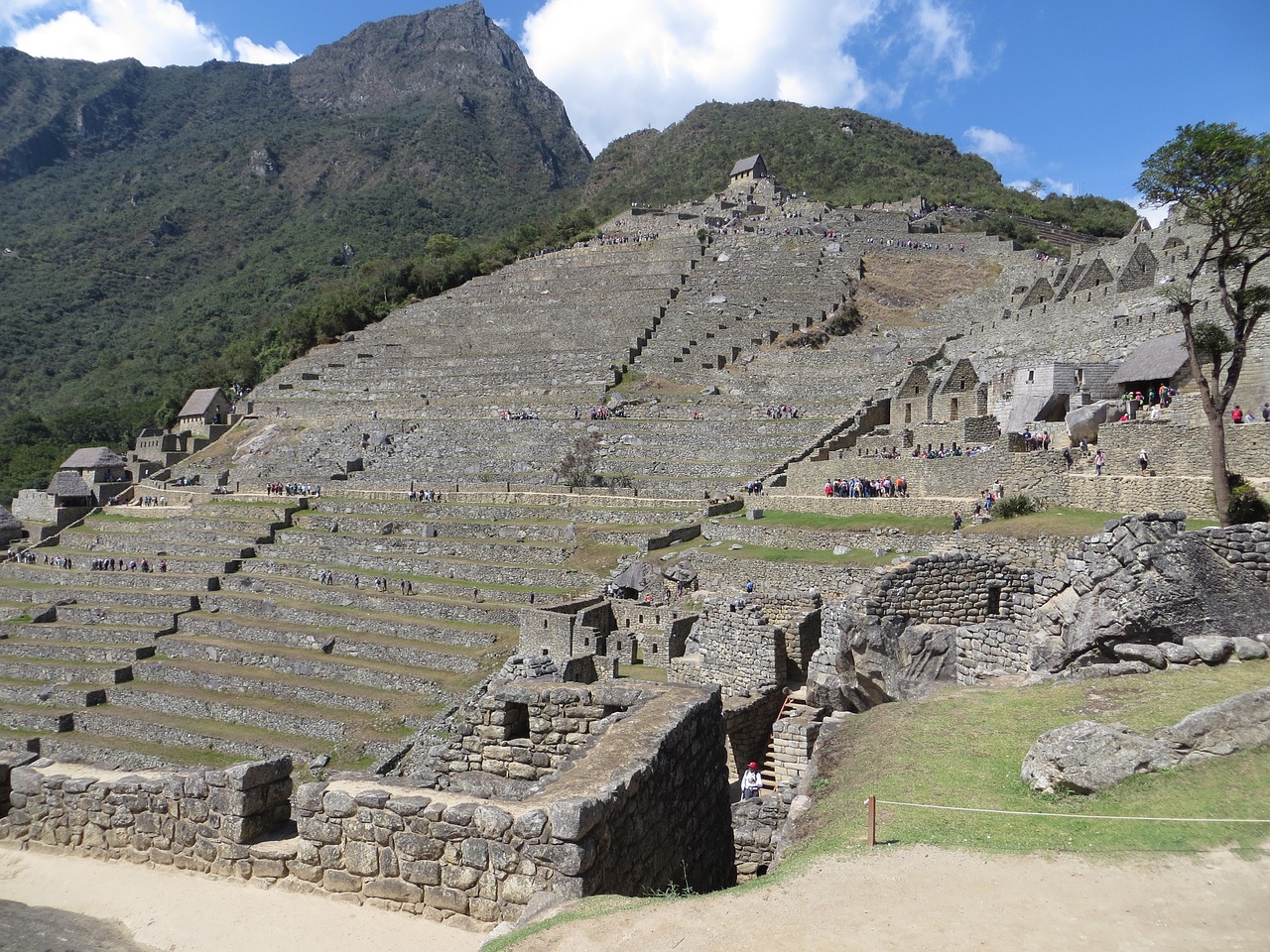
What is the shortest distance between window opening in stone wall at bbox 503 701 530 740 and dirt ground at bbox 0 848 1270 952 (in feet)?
5.67

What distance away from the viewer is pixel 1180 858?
3814 mm

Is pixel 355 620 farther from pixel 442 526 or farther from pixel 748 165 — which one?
pixel 748 165

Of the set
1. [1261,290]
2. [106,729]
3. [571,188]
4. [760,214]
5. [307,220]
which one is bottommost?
[106,729]

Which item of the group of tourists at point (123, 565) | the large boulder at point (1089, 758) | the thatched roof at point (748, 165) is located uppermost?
the thatched roof at point (748, 165)

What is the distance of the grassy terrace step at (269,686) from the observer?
2023cm

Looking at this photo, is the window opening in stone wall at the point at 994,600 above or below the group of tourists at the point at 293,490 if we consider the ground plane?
below

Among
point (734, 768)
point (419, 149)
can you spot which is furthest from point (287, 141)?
point (734, 768)

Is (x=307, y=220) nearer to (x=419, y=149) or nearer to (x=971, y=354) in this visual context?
(x=419, y=149)

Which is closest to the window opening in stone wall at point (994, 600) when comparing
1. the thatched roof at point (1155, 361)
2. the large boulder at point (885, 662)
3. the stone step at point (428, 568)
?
the large boulder at point (885, 662)

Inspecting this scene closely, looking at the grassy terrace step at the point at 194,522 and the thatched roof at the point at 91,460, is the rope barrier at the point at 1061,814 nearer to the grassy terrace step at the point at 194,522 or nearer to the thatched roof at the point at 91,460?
the grassy terrace step at the point at 194,522

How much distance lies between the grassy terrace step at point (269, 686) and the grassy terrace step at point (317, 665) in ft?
0.73

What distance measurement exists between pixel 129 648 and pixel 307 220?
10827cm

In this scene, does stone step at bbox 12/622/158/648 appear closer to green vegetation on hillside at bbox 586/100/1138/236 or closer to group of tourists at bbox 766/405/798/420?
group of tourists at bbox 766/405/798/420

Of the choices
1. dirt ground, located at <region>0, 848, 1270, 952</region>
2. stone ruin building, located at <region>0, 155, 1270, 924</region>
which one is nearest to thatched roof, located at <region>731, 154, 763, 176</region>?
stone ruin building, located at <region>0, 155, 1270, 924</region>
